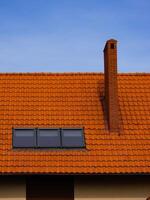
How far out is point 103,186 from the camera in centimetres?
1845

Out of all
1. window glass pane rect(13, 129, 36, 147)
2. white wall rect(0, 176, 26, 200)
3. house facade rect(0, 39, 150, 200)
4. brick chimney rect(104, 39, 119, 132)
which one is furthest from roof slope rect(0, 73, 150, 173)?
white wall rect(0, 176, 26, 200)

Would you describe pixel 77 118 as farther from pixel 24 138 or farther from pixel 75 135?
pixel 24 138

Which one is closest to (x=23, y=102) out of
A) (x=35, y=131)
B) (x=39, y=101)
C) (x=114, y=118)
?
(x=39, y=101)

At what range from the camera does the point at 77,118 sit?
20391 millimetres

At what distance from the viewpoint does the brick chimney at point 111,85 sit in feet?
65.8

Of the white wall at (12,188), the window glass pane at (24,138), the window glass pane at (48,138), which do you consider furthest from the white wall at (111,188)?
the window glass pane at (24,138)

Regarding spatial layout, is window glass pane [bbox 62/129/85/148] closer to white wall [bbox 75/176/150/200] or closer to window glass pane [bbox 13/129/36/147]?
window glass pane [bbox 13/129/36/147]

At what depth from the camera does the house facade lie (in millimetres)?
18203

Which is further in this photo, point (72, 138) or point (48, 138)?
point (72, 138)

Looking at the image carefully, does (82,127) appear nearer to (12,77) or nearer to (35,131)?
(35,131)

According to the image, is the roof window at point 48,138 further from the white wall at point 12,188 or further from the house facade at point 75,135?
the white wall at point 12,188

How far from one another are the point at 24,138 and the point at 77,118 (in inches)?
87.2

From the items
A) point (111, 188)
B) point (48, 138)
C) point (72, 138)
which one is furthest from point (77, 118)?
point (111, 188)

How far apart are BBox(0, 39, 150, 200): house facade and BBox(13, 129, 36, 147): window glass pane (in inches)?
1.3
